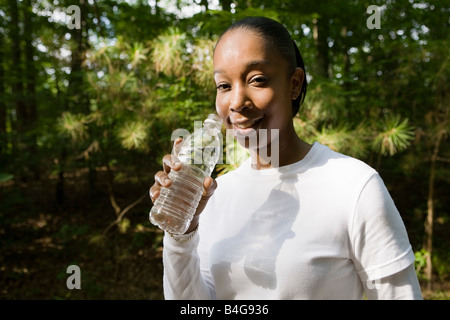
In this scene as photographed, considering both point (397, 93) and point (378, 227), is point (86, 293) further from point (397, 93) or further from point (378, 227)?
point (397, 93)

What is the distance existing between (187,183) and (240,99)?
0.47m

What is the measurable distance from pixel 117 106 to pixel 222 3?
1.95 meters

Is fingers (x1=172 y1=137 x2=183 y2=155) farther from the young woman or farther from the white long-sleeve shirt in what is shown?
the white long-sleeve shirt

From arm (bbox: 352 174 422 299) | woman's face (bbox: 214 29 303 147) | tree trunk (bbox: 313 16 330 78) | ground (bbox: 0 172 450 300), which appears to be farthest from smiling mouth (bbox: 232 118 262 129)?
tree trunk (bbox: 313 16 330 78)

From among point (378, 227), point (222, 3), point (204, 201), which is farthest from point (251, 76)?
point (222, 3)

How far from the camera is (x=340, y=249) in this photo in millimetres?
1037

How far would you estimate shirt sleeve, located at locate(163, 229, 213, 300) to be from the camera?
1.18 metres

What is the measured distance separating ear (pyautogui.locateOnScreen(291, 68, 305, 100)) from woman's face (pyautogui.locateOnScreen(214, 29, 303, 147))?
0.04m

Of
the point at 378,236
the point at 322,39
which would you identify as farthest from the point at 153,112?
the point at 322,39

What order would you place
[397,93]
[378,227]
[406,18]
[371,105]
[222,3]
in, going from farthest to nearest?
[406,18]
[397,93]
[371,105]
[222,3]
[378,227]

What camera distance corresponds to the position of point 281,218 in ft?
3.78

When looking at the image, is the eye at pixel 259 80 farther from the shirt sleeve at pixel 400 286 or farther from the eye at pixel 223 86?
the shirt sleeve at pixel 400 286

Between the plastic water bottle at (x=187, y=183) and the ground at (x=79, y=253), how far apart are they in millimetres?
4511

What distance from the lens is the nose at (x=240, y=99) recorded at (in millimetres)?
1091
